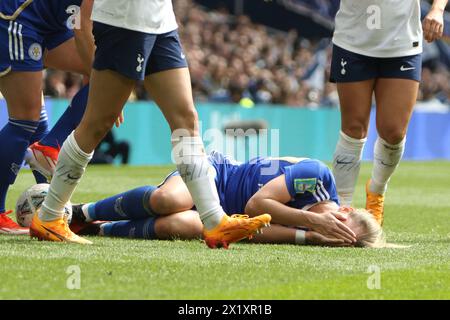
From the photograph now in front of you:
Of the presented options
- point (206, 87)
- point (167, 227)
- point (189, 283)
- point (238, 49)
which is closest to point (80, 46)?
point (167, 227)

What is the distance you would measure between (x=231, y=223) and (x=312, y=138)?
13887mm

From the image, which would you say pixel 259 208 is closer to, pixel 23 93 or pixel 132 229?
pixel 132 229

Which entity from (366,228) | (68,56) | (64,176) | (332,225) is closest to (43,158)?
(68,56)

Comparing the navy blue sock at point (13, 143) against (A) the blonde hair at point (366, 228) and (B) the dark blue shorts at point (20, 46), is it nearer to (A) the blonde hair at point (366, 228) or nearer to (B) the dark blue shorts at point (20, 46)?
(B) the dark blue shorts at point (20, 46)

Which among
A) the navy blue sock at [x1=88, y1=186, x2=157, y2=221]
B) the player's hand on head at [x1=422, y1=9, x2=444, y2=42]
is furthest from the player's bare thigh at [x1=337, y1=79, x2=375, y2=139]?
the navy blue sock at [x1=88, y1=186, x2=157, y2=221]

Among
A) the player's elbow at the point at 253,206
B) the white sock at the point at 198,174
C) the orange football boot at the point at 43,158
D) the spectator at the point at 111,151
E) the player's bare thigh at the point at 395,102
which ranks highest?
the player's bare thigh at the point at 395,102

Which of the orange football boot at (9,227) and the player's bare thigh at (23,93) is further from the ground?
the player's bare thigh at (23,93)

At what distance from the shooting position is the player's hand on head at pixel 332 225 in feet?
20.2

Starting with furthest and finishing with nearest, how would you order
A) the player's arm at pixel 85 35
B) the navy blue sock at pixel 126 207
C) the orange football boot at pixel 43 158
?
the orange football boot at pixel 43 158
the navy blue sock at pixel 126 207
the player's arm at pixel 85 35

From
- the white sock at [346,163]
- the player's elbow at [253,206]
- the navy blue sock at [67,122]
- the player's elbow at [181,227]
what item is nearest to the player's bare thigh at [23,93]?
the navy blue sock at [67,122]

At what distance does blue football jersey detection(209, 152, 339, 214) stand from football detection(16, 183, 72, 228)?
1012mm

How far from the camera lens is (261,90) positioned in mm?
20172

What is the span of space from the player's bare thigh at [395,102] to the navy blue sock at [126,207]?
64.7 inches

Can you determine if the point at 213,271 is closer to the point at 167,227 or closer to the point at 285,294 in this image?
the point at 285,294
